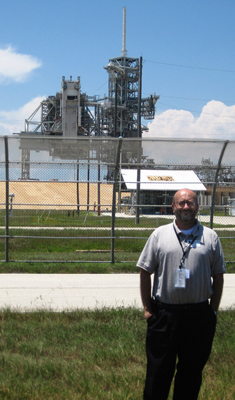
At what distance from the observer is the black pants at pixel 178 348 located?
2.82 metres

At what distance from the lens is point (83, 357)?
3.95m

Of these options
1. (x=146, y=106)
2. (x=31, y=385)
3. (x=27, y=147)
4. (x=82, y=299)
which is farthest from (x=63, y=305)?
(x=146, y=106)

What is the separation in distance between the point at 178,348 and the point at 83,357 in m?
1.38

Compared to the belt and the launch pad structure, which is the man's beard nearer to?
the belt

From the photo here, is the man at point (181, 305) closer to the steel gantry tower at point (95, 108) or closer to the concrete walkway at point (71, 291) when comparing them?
the concrete walkway at point (71, 291)

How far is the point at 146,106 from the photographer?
255ft

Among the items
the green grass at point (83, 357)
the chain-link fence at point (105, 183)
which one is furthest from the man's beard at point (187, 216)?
the chain-link fence at point (105, 183)

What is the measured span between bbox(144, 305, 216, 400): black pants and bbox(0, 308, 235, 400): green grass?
1.82 feet

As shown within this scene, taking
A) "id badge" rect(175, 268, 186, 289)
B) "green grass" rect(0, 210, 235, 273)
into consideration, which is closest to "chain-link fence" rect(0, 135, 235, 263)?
"green grass" rect(0, 210, 235, 273)

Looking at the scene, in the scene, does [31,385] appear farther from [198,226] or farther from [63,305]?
[63,305]

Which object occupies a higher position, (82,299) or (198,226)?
(198,226)

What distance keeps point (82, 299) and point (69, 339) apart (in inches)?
78.6

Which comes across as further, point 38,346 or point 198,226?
point 38,346

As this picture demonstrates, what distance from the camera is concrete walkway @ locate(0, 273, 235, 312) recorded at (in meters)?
6.03
